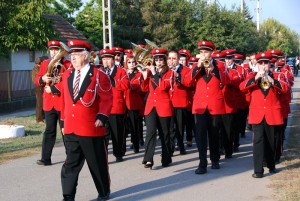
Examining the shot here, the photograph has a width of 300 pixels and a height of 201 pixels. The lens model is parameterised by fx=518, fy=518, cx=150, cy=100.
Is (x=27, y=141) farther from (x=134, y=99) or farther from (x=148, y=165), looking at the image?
(x=148, y=165)

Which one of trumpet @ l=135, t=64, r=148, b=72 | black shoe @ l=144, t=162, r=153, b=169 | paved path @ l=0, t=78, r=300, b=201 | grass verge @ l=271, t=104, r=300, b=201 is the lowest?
paved path @ l=0, t=78, r=300, b=201

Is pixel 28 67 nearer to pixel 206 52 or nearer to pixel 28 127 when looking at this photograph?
pixel 28 127

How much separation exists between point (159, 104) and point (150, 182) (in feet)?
5.13

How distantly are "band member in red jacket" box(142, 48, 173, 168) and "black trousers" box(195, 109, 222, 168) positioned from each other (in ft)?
1.92

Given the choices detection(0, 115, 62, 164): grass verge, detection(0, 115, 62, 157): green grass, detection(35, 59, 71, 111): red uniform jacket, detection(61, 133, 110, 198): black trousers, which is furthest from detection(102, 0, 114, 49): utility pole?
detection(61, 133, 110, 198): black trousers

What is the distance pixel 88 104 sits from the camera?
6520mm

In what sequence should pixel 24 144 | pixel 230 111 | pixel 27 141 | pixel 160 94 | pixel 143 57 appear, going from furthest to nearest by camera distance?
1. pixel 27 141
2. pixel 24 144
3. pixel 230 111
4. pixel 143 57
5. pixel 160 94

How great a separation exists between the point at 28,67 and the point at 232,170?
1816 cm

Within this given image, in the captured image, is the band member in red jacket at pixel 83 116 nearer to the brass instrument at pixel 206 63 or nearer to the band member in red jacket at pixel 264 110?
the brass instrument at pixel 206 63

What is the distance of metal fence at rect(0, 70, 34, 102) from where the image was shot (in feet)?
65.6

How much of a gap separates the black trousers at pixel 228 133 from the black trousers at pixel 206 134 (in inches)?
46.0

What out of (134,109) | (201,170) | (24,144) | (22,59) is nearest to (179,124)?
(134,109)

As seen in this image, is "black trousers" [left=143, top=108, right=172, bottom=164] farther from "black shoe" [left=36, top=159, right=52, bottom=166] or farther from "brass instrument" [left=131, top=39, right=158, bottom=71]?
"black shoe" [left=36, top=159, right=52, bottom=166]

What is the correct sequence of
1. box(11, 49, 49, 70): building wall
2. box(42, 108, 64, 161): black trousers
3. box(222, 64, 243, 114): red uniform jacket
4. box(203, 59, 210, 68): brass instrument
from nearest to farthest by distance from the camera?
box(203, 59, 210, 68): brass instrument → box(42, 108, 64, 161): black trousers → box(222, 64, 243, 114): red uniform jacket → box(11, 49, 49, 70): building wall
